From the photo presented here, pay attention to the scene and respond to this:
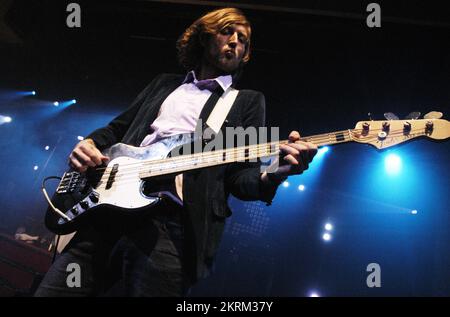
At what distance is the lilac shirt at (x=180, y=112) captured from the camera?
5.83 feet

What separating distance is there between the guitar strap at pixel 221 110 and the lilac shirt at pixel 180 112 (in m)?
0.06

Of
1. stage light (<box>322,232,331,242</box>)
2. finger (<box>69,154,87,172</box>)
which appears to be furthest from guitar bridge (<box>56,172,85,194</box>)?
stage light (<box>322,232,331,242</box>)

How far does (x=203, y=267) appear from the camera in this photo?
4.60 ft

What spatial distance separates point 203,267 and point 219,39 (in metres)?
1.62

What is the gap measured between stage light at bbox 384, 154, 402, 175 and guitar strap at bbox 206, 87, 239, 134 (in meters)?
4.75

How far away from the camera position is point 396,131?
1823 mm

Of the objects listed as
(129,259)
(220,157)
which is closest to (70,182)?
(129,259)

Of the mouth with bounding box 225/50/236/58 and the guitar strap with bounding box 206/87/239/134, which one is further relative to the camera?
the mouth with bounding box 225/50/236/58

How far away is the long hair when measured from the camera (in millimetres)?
2352

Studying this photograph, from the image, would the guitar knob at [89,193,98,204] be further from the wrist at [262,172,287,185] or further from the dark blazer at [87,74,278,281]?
the wrist at [262,172,287,185]

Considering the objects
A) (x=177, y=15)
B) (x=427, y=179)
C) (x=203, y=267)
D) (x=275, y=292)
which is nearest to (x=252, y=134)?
(x=203, y=267)

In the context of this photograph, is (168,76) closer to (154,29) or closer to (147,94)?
A: (147,94)

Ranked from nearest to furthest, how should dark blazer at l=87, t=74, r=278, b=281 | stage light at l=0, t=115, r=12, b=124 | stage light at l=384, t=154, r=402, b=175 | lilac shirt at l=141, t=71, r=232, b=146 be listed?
dark blazer at l=87, t=74, r=278, b=281, lilac shirt at l=141, t=71, r=232, b=146, stage light at l=384, t=154, r=402, b=175, stage light at l=0, t=115, r=12, b=124

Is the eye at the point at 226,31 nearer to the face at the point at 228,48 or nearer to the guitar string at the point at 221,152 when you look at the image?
the face at the point at 228,48
